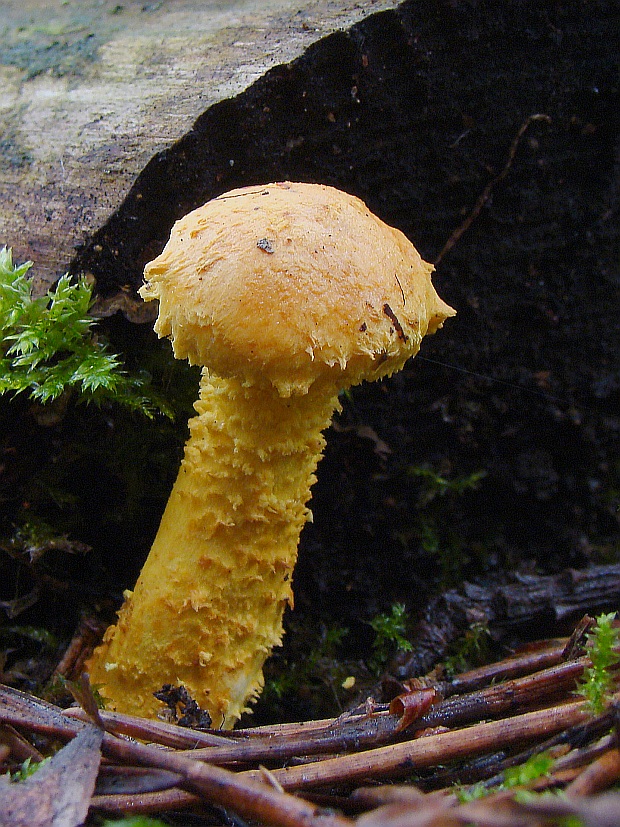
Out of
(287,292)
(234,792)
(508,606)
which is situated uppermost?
(287,292)

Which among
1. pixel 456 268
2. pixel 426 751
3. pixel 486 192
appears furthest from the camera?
pixel 456 268

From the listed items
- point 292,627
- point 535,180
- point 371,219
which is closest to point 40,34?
point 371,219

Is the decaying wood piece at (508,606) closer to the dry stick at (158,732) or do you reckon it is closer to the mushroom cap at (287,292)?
the dry stick at (158,732)

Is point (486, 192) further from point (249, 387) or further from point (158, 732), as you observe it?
point (158, 732)

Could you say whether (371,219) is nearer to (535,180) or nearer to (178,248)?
(178,248)

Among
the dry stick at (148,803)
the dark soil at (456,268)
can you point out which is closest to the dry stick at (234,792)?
the dry stick at (148,803)

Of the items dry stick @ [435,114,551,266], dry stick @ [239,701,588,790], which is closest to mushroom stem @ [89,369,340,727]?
dry stick @ [239,701,588,790]

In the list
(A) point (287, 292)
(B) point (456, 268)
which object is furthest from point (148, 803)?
(B) point (456, 268)
